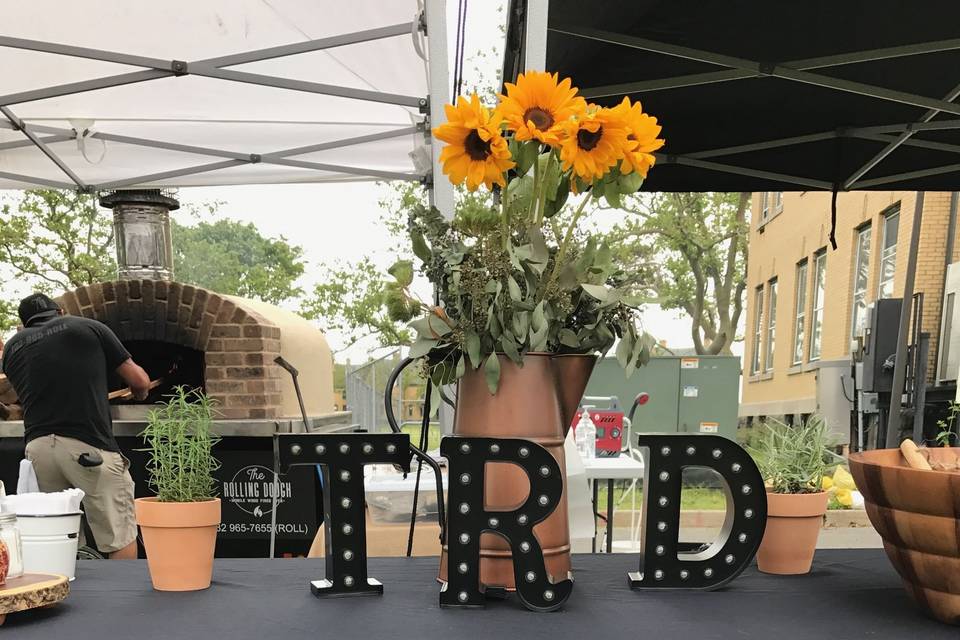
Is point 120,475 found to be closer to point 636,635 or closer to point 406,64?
point 406,64

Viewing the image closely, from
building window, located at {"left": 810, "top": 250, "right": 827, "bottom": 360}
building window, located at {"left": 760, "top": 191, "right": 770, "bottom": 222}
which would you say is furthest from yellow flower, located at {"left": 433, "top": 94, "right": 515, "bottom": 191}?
building window, located at {"left": 760, "top": 191, "right": 770, "bottom": 222}

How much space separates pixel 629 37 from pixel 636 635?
6.31 ft

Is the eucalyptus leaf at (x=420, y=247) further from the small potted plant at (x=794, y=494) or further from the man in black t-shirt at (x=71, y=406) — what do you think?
the man in black t-shirt at (x=71, y=406)

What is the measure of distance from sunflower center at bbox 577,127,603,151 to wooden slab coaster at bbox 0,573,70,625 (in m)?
0.86

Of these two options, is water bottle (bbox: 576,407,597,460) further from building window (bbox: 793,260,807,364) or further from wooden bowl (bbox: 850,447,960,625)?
building window (bbox: 793,260,807,364)

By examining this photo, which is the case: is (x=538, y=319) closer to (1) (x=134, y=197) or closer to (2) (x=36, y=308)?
(2) (x=36, y=308)

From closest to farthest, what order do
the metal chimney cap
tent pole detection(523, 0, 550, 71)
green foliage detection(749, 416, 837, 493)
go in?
green foliage detection(749, 416, 837, 493) → tent pole detection(523, 0, 550, 71) → the metal chimney cap

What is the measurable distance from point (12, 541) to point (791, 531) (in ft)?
3.52

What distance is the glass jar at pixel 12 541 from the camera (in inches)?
39.1

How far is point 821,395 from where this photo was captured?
8930 millimetres

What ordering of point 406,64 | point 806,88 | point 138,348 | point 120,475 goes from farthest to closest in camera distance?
point 138,348 → point 120,475 → point 406,64 → point 806,88

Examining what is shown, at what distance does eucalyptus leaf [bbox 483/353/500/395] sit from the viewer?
3.26 feet

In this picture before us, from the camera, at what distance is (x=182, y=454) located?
1082 millimetres

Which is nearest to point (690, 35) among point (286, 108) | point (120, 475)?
point (286, 108)
